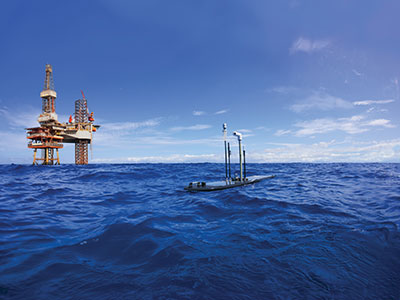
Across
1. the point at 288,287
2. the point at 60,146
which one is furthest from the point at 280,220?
the point at 60,146

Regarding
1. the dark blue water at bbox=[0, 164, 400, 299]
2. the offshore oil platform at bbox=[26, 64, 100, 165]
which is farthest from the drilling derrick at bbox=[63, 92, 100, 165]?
the dark blue water at bbox=[0, 164, 400, 299]

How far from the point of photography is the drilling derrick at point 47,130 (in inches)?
2721

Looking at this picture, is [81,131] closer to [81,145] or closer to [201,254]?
[81,145]

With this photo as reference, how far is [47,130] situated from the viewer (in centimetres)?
7000

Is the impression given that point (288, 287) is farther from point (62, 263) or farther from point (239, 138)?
point (239, 138)

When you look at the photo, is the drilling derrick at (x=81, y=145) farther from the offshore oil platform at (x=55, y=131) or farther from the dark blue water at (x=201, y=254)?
the dark blue water at (x=201, y=254)

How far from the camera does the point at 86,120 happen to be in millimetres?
87250

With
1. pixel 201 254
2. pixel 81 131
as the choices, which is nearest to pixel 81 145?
pixel 81 131

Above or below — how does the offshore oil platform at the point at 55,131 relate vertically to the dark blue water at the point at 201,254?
above

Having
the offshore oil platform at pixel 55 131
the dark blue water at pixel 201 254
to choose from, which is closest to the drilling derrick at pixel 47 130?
the offshore oil platform at pixel 55 131

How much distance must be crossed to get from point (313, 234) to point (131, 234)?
6628 millimetres

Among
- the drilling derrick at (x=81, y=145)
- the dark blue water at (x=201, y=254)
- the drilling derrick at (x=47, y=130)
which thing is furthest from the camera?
the drilling derrick at (x=81, y=145)

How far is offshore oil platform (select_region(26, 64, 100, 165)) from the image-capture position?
229 ft

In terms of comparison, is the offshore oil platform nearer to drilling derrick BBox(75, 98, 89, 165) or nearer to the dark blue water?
drilling derrick BBox(75, 98, 89, 165)
